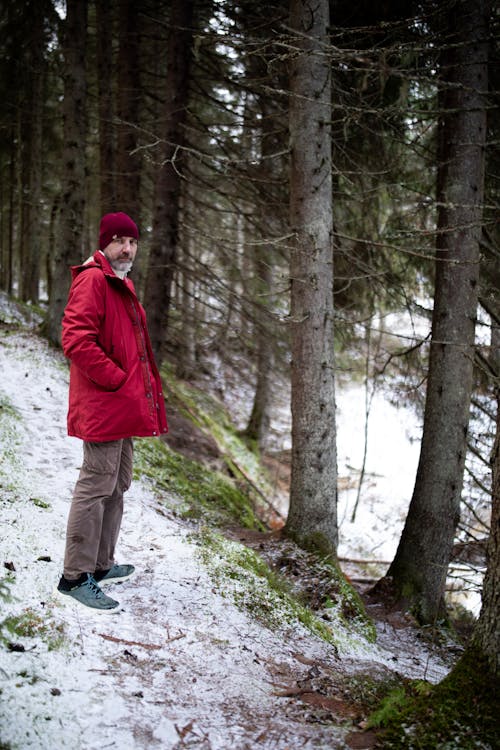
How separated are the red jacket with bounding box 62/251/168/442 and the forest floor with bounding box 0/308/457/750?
1.21 m

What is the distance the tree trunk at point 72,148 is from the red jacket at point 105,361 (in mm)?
6672

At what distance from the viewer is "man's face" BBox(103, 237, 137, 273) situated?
4031 millimetres

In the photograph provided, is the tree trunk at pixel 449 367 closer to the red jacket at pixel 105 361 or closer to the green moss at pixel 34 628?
the red jacket at pixel 105 361

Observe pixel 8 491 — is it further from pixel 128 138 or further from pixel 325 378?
pixel 128 138

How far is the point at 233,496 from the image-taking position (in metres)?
9.30

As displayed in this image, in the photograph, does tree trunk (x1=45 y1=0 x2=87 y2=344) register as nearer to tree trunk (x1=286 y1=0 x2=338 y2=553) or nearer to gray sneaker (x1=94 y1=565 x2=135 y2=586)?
tree trunk (x1=286 y1=0 x2=338 y2=553)

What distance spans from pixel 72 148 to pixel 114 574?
27.2 feet

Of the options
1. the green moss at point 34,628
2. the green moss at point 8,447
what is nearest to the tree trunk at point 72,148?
the green moss at point 8,447

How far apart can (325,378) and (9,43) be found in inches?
520

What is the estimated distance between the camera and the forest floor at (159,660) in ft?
9.36

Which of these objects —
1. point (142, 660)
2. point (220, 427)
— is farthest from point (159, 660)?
point (220, 427)

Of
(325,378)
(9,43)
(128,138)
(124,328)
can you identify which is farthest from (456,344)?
(9,43)

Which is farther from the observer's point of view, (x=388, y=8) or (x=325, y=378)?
(x=388, y=8)

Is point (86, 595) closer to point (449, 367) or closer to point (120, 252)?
point (120, 252)
